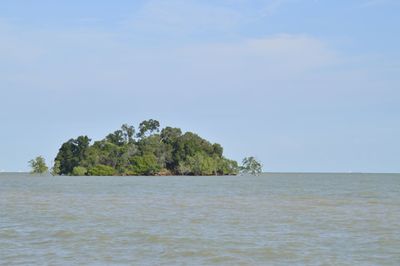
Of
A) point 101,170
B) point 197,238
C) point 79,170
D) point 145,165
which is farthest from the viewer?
point 145,165

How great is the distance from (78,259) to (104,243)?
10.1 feet

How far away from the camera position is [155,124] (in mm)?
160375

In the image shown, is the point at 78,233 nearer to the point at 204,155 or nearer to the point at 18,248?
the point at 18,248

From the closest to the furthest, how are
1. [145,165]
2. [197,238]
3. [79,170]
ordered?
[197,238] → [79,170] → [145,165]

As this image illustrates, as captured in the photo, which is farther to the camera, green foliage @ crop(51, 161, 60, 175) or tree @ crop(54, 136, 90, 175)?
green foliage @ crop(51, 161, 60, 175)

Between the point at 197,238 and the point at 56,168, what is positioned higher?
the point at 56,168

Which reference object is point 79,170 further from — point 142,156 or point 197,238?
point 197,238

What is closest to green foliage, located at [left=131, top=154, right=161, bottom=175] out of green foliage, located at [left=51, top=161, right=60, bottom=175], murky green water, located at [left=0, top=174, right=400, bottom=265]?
green foliage, located at [left=51, top=161, right=60, bottom=175]

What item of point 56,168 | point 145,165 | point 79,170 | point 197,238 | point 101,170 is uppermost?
point 145,165

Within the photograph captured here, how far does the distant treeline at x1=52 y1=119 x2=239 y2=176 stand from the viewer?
492 feet

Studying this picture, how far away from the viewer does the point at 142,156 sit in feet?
497

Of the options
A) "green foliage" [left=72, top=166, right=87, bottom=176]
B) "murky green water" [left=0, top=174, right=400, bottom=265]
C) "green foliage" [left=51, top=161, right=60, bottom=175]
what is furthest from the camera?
"green foliage" [left=51, top=161, right=60, bottom=175]

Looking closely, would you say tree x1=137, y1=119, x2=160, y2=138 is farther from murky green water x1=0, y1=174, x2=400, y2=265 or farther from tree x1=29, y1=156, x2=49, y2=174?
murky green water x1=0, y1=174, x2=400, y2=265

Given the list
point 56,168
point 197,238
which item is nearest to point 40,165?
point 56,168
